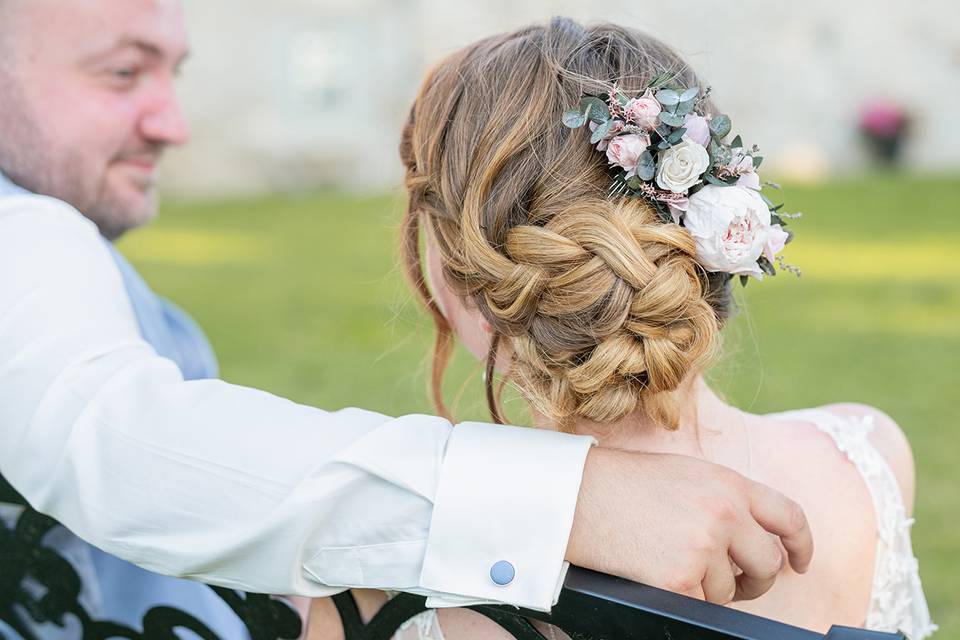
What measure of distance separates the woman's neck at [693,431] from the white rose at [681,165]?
10.8 inches

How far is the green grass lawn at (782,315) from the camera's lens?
4500 millimetres

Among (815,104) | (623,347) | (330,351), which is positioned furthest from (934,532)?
(815,104)

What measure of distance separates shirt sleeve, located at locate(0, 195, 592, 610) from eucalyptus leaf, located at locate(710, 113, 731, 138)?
444 millimetres

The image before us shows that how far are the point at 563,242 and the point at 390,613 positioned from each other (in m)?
0.47

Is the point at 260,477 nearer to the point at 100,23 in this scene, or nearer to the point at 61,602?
the point at 61,602

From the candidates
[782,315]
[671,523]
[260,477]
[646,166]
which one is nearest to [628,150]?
[646,166]

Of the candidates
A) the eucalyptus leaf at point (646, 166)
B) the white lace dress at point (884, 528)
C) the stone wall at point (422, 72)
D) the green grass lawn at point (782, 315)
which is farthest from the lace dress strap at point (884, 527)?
the stone wall at point (422, 72)

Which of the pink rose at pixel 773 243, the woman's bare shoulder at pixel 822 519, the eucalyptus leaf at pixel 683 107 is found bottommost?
the woman's bare shoulder at pixel 822 519

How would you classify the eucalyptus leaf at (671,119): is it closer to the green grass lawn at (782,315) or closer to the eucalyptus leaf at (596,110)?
the eucalyptus leaf at (596,110)

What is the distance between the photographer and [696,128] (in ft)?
4.33

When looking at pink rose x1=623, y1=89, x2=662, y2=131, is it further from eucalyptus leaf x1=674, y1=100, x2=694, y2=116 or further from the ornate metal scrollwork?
the ornate metal scrollwork

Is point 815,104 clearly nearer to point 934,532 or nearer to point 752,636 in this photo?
point 934,532

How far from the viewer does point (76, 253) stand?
1410 millimetres

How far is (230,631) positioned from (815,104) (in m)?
13.5
